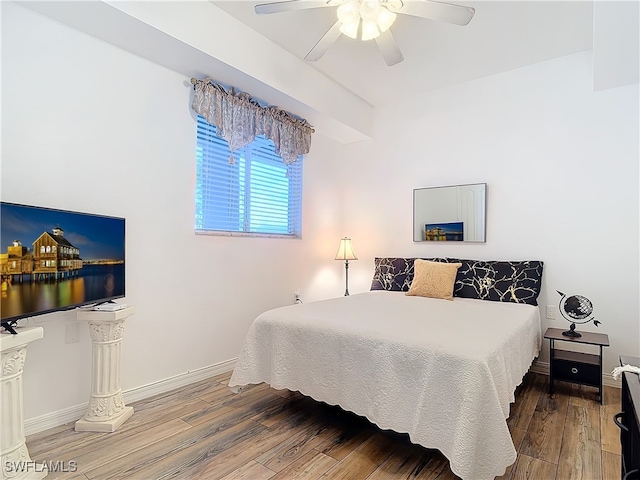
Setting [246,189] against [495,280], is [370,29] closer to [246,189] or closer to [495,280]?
[246,189]

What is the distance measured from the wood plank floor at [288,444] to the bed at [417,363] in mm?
209

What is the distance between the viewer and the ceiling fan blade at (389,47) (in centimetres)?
221

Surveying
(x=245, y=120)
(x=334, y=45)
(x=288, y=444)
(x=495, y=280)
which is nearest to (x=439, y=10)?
(x=334, y=45)

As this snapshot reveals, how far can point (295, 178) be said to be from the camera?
396 cm

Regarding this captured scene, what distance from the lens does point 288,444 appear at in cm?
196

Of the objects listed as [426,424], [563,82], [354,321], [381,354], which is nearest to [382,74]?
[563,82]

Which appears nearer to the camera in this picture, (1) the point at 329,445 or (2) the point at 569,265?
(1) the point at 329,445

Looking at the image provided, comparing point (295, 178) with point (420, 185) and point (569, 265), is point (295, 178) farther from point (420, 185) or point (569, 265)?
point (569, 265)

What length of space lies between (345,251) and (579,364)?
2.37m

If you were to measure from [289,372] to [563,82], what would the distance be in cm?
333

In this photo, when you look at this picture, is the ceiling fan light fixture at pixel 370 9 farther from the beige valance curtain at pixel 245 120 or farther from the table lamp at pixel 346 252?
the table lamp at pixel 346 252

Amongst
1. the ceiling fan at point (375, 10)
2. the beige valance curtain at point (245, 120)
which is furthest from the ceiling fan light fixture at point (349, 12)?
the beige valance curtain at point (245, 120)

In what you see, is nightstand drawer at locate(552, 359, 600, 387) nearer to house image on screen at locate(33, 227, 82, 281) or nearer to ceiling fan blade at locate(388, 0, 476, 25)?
ceiling fan blade at locate(388, 0, 476, 25)

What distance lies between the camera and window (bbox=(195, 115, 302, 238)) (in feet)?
9.92
